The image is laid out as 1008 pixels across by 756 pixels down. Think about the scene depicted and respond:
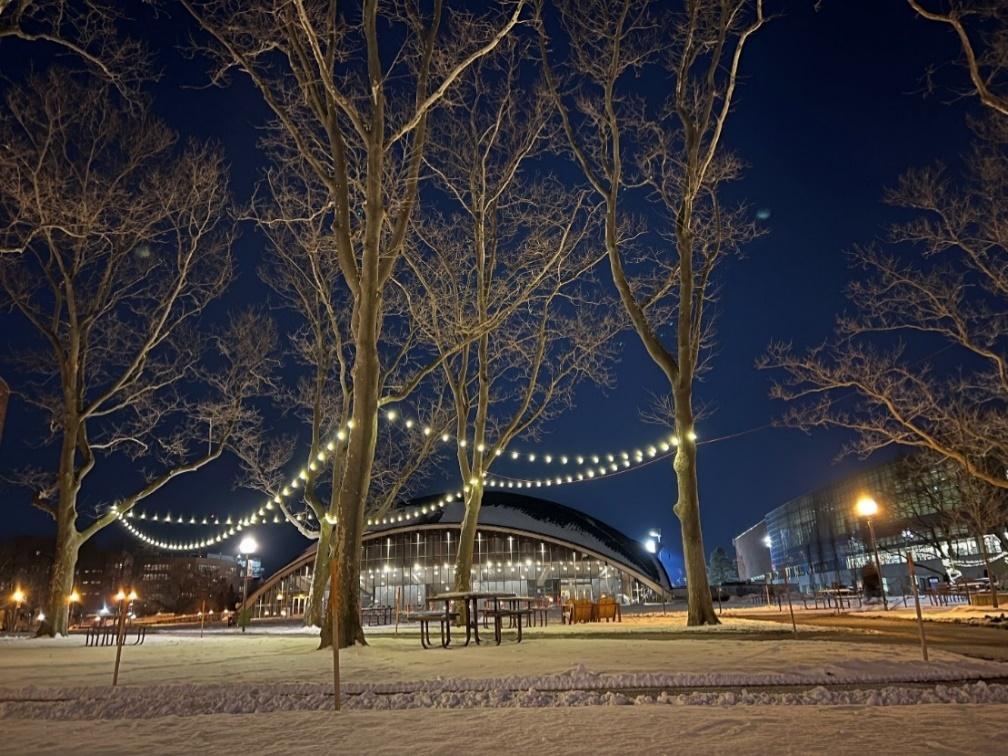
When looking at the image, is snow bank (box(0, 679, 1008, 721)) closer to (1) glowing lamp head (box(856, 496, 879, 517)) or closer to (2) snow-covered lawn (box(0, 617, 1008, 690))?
(2) snow-covered lawn (box(0, 617, 1008, 690))

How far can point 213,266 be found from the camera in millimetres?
19250

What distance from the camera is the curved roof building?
141 feet

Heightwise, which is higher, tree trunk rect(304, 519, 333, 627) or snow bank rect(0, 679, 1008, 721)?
tree trunk rect(304, 519, 333, 627)

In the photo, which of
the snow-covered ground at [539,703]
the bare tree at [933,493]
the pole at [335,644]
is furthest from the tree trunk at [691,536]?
the bare tree at [933,493]

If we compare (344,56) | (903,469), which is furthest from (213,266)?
(903,469)

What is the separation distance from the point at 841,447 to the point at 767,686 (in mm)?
16511

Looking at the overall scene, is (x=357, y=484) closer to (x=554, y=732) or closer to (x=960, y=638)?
(x=554, y=732)

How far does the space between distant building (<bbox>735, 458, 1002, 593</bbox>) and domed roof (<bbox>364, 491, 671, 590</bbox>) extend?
31.2 feet

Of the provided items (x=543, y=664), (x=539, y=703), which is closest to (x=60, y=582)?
(x=543, y=664)

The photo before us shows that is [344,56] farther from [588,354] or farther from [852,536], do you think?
[852,536]

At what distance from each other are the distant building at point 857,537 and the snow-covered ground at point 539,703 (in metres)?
31.4

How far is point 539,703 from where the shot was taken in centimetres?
497

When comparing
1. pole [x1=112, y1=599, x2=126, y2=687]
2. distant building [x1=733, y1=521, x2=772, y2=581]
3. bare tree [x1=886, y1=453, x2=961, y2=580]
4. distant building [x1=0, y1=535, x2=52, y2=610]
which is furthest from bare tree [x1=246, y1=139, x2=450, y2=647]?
distant building [x1=733, y1=521, x2=772, y2=581]

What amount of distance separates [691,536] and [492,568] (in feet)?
102
